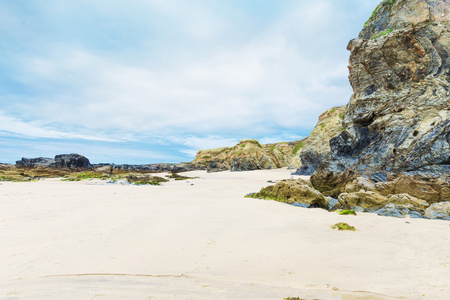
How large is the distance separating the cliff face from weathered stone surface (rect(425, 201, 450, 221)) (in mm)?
1798

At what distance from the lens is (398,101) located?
431 inches

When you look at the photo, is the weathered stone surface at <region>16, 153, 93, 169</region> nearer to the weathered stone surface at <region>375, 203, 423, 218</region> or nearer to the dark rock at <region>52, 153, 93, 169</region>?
the dark rock at <region>52, 153, 93, 169</region>

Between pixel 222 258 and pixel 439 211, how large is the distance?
→ 21.2 ft

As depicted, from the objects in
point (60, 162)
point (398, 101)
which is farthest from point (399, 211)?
point (60, 162)

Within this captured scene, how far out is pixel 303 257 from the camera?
3.69m

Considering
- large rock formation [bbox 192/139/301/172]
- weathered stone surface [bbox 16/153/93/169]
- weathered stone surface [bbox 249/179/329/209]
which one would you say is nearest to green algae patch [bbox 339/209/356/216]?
weathered stone surface [bbox 249/179/329/209]

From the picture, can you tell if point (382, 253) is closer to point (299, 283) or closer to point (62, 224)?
point (299, 283)

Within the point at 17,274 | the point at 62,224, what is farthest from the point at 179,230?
the point at 62,224

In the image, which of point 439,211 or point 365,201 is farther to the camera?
point 365,201

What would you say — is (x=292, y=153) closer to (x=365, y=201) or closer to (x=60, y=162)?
(x=365, y=201)

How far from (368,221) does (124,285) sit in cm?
599

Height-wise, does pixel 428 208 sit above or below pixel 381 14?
below

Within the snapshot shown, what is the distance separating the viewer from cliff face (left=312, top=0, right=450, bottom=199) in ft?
28.7

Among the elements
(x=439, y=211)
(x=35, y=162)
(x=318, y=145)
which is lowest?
(x=439, y=211)
